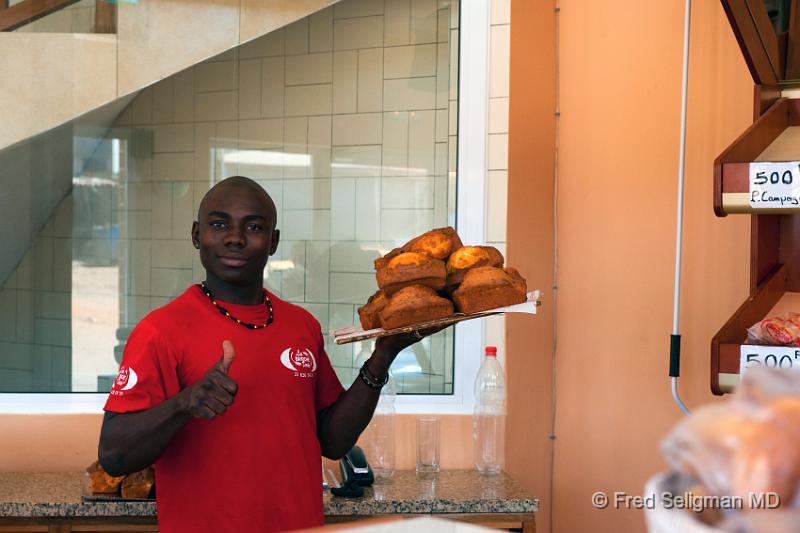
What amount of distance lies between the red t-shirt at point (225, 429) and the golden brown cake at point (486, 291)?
0.37 m

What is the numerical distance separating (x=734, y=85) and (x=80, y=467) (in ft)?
7.29

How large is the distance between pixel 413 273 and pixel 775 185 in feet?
2.46

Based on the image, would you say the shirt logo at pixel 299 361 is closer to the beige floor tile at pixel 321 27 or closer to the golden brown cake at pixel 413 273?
the golden brown cake at pixel 413 273

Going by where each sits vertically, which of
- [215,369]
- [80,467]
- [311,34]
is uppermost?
[311,34]

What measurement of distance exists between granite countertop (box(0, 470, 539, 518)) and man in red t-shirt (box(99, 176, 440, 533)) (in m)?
0.64

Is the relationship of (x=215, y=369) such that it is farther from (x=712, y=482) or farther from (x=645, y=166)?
(x=645, y=166)

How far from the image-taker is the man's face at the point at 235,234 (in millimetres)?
1770

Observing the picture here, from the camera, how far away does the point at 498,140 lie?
2.86 metres

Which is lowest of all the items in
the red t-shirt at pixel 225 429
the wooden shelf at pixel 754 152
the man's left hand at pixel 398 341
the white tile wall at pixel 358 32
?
the red t-shirt at pixel 225 429

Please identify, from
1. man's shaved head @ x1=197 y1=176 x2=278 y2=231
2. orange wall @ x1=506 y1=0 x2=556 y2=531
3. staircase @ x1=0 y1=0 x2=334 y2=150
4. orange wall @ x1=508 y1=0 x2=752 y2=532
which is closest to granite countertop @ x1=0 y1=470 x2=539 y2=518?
orange wall @ x1=506 y1=0 x2=556 y2=531

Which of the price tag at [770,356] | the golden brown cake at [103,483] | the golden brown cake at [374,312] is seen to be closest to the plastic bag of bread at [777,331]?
the price tag at [770,356]

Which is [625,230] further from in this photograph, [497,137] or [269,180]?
[269,180]

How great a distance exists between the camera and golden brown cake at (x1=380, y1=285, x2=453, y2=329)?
175cm

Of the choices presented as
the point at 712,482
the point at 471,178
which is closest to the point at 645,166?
the point at 471,178
